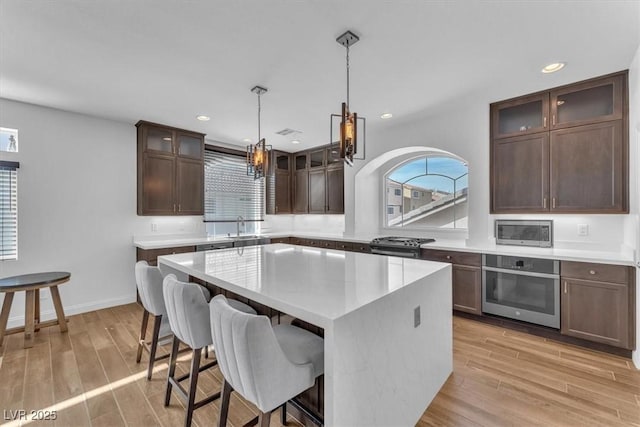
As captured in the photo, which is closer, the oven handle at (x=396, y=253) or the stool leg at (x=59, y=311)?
the stool leg at (x=59, y=311)

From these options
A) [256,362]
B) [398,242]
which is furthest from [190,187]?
[256,362]

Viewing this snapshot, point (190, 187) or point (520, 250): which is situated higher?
point (190, 187)

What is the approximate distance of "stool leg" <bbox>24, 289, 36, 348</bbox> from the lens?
111 inches

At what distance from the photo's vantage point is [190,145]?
456 cm

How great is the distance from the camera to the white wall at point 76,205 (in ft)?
11.2

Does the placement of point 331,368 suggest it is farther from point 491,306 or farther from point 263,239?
point 263,239

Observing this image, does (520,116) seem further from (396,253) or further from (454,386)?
(454,386)

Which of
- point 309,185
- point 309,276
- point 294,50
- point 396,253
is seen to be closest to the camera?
point 309,276

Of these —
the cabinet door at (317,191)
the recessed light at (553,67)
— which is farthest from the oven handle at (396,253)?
the recessed light at (553,67)

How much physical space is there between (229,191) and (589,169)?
5.13 m

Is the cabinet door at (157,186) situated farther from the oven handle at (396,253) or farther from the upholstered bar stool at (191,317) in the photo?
the oven handle at (396,253)

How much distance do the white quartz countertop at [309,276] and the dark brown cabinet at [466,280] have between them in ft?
4.86

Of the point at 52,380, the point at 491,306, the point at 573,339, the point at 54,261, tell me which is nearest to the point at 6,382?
the point at 52,380

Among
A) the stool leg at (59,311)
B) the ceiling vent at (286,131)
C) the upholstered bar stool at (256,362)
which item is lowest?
the stool leg at (59,311)
